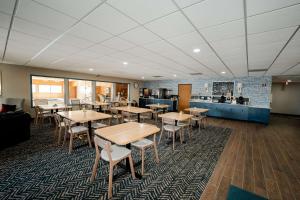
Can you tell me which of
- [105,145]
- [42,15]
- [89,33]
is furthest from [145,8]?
[105,145]

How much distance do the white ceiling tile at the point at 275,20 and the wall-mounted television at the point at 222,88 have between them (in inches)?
272

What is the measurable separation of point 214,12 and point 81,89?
10.7 m

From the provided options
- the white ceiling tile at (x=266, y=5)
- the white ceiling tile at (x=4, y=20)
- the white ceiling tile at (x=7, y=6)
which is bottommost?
the white ceiling tile at (x=266, y=5)

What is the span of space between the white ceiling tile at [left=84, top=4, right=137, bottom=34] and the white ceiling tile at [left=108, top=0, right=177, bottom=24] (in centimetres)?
13

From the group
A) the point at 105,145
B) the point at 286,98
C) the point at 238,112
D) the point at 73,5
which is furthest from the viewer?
the point at 286,98

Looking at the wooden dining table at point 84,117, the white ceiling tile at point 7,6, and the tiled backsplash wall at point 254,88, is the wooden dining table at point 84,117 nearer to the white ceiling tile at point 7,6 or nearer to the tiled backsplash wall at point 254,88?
the white ceiling tile at point 7,6

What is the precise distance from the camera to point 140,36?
2.41 m

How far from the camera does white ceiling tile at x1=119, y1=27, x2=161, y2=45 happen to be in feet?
7.25

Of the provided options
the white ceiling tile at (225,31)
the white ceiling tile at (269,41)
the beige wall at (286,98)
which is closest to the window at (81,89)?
the white ceiling tile at (225,31)

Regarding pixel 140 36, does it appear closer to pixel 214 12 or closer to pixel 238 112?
pixel 214 12

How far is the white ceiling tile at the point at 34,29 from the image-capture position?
2.06 meters

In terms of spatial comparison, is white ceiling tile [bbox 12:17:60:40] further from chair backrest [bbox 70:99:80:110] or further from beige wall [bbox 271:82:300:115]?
beige wall [bbox 271:82:300:115]

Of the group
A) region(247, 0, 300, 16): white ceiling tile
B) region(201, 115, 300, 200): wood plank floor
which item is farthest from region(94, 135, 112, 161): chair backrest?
region(247, 0, 300, 16): white ceiling tile

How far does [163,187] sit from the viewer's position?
2.13m
